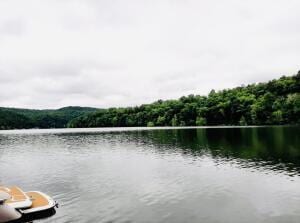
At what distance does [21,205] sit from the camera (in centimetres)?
3144

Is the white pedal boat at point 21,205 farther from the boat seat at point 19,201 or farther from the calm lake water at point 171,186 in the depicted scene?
the calm lake water at point 171,186

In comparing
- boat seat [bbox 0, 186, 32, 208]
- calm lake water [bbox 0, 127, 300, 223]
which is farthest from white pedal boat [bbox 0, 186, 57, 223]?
calm lake water [bbox 0, 127, 300, 223]

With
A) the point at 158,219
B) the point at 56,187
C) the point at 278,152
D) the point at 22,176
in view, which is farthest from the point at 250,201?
the point at 278,152

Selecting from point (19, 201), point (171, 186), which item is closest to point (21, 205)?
point (19, 201)

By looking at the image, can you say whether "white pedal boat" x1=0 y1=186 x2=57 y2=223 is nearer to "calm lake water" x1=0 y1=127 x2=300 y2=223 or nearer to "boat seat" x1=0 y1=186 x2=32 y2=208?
"boat seat" x1=0 y1=186 x2=32 y2=208

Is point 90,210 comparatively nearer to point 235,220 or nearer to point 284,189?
point 235,220

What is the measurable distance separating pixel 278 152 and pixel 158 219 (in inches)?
1975

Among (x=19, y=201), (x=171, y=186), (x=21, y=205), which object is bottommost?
(x=171, y=186)

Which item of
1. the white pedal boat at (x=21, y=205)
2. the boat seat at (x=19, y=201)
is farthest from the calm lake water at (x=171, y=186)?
the boat seat at (x=19, y=201)

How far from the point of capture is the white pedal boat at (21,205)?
28498 mm

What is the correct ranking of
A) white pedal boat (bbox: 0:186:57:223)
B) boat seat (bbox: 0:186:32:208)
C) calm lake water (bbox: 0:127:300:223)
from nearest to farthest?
1. white pedal boat (bbox: 0:186:57:223)
2. calm lake water (bbox: 0:127:300:223)
3. boat seat (bbox: 0:186:32:208)

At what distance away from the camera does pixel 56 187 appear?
43.3 m

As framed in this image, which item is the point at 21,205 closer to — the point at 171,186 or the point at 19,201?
the point at 19,201

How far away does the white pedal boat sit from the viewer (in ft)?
93.5
